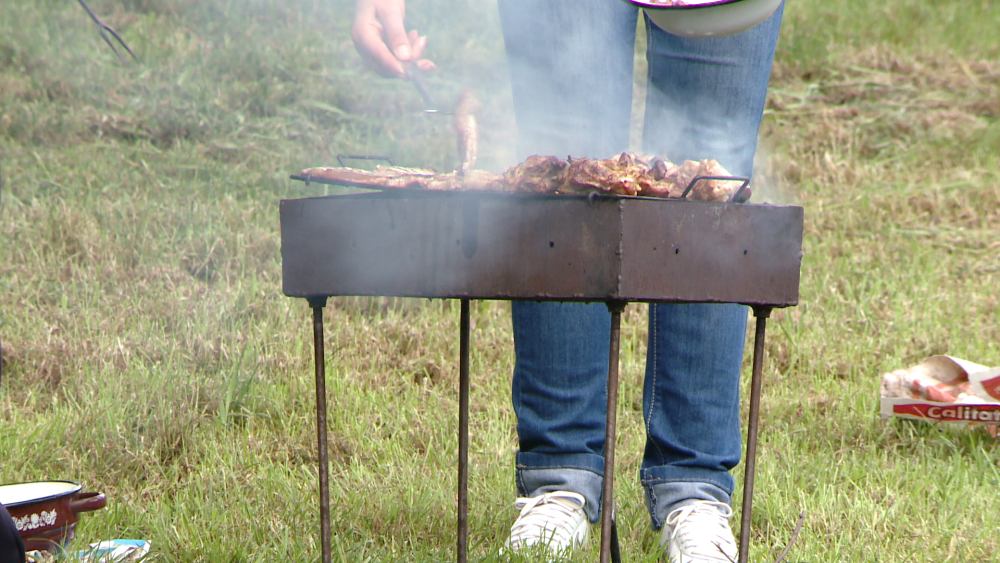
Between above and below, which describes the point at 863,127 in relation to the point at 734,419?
above

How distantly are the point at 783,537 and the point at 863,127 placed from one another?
386cm

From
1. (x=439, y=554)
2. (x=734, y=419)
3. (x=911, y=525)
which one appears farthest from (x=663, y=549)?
(x=911, y=525)

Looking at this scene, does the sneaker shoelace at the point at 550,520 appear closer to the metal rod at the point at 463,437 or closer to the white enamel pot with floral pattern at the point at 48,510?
the metal rod at the point at 463,437

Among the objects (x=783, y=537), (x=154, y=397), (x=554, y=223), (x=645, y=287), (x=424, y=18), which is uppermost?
(x=424, y=18)

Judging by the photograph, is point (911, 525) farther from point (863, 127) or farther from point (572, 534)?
point (863, 127)

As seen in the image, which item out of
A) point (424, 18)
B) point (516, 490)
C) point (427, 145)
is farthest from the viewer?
point (424, 18)

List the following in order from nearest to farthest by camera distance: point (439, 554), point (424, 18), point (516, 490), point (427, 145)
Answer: point (439, 554) → point (516, 490) → point (427, 145) → point (424, 18)

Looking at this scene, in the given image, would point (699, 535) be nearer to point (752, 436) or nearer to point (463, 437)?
point (752, 436)

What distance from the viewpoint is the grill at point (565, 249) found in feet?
5.11

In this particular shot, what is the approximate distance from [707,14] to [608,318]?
86 cm

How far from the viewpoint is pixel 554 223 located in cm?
158

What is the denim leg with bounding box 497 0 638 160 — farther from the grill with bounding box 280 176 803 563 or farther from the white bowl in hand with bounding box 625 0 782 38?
the grill with bounding box 280 176 803 563

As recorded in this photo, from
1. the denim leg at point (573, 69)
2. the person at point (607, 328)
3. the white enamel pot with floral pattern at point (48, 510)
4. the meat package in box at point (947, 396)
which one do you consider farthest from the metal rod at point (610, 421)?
the meat package in box at point (947, 396)

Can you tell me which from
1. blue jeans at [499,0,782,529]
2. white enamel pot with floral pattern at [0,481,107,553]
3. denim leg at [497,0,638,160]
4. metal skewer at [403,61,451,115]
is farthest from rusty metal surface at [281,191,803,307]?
white enamel pot with floral pattern at [0,481,107,553]
